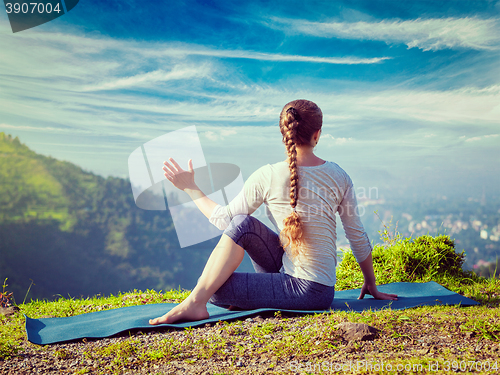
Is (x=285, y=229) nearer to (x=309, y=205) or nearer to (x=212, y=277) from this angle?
(x=309, y=205)

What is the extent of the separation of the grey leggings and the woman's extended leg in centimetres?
10

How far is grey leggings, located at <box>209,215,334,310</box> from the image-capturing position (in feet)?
8.53

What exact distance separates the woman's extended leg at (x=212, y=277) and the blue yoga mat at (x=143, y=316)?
64 millimetres

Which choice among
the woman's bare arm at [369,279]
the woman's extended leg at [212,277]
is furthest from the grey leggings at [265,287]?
the woman's bare arm at [369,279]

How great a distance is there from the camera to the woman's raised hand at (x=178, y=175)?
2.74m

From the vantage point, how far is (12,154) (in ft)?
73.0

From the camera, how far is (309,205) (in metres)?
2.49

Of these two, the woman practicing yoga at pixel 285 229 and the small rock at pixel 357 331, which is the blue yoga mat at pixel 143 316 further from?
the small rock at pixel 357 331

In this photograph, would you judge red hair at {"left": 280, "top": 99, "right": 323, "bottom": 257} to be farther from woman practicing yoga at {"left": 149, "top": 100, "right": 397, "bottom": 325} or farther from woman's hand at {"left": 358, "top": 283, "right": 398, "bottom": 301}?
woman's hand at {"left": 358, "top": 283, "right": 398, "bottom": 301}

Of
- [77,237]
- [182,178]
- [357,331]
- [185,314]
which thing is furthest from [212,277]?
[77,237]

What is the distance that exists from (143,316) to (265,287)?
114 centimetres

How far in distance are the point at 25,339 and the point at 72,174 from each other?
24.2m

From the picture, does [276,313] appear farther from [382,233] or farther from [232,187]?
[382,233]

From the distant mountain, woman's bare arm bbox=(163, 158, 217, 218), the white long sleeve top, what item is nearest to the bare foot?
the white long sleeve top
